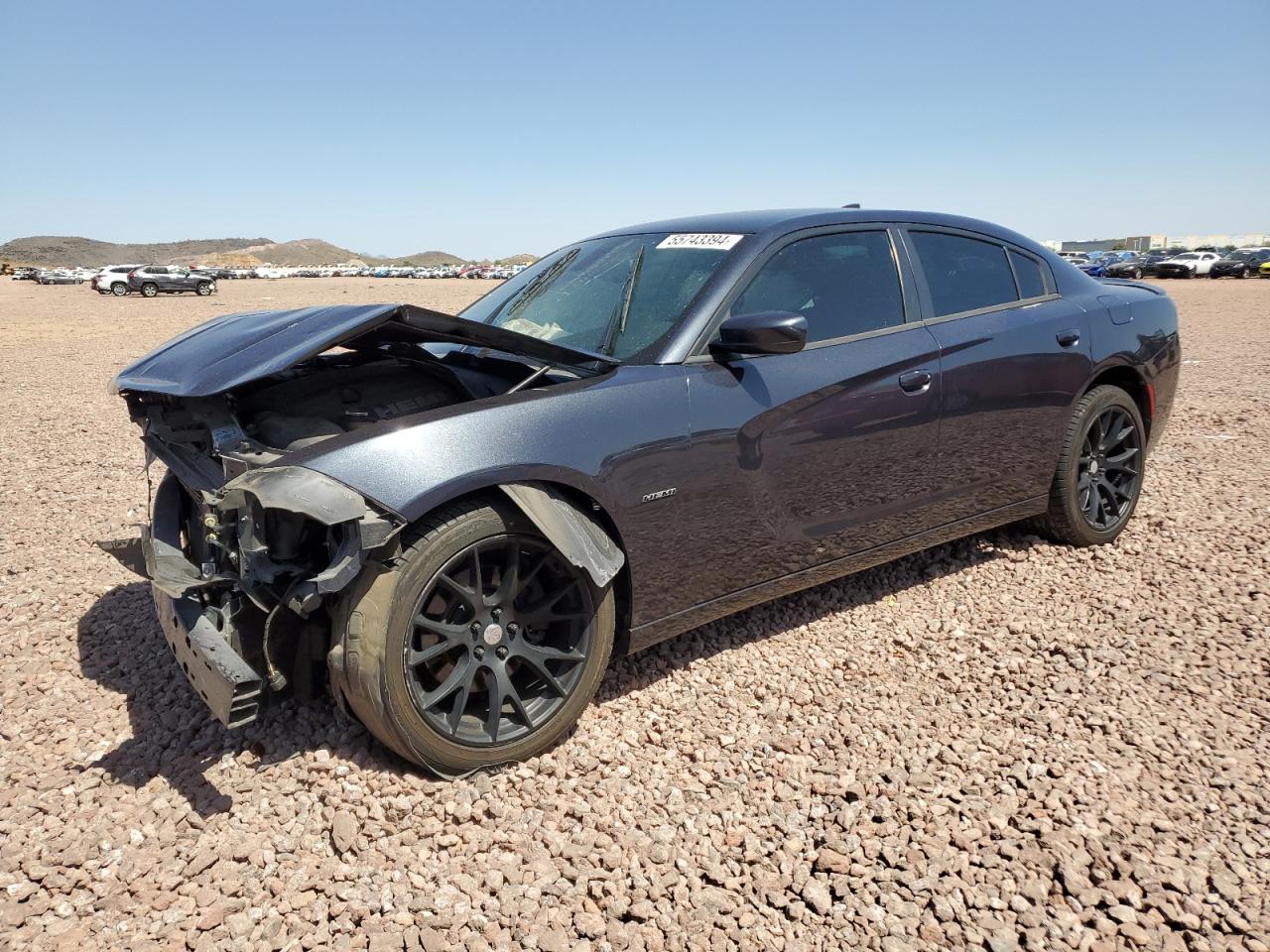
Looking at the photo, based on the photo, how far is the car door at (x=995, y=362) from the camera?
12.3 ft

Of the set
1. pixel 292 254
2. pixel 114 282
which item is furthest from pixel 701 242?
pixel 292 254

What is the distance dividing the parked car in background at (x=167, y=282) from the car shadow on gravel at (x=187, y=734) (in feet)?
138

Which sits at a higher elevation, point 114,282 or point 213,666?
point 114,282

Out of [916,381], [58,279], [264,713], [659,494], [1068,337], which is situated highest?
[58,279]

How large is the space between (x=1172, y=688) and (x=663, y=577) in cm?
188

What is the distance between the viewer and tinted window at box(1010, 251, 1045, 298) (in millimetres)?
4203

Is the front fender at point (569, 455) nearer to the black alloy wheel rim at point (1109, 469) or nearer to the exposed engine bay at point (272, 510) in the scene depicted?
the exposed engine bay at point (272, 510)

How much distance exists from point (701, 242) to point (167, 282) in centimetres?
4355

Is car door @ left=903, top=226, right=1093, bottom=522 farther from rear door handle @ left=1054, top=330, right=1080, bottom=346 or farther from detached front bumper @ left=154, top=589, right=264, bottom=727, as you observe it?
detached front bumper @ left=154, top=589, right=264, bottom=727

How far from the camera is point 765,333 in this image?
9.53 feet

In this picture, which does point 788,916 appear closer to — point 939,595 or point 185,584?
point 185,584

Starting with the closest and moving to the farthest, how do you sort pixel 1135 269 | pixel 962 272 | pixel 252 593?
1. pixel 252 593
2. pixel 962 272
3. pixel 1135 269

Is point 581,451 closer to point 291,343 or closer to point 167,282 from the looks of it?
point 291,343

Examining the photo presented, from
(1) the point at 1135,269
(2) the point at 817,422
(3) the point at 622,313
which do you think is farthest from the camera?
(1) the point at 1135,269
